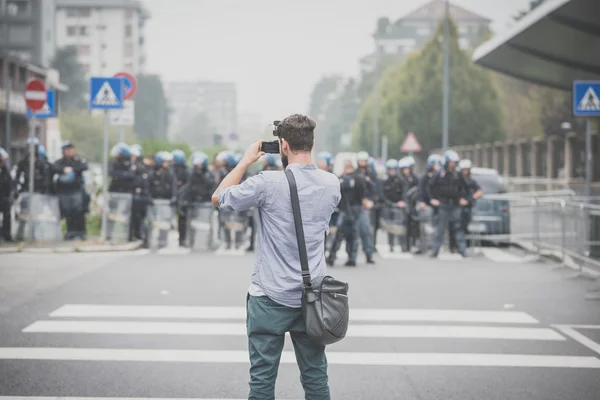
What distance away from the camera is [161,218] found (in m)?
18.5

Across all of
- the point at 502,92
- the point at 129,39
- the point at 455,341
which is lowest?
the point at 455,341

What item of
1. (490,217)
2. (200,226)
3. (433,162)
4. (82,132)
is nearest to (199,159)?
(200,226)

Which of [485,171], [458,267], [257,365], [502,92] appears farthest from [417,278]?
[502,92]

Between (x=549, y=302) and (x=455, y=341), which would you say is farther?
(x=549, y=302)

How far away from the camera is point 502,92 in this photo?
8100 centimetres

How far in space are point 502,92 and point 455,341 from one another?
246ft

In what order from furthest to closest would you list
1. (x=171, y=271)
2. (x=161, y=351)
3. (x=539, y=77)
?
(x=539, y=77)
(x=171, y=271)
(x=161, y=351)

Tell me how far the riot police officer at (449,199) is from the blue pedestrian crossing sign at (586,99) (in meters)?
3.02

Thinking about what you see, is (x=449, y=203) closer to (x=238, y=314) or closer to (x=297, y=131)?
(x=238, y=314)

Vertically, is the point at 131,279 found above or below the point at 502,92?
below

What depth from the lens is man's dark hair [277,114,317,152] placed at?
179 inches

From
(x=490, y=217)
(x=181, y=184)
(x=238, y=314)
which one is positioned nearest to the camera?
(x=238, y=314)

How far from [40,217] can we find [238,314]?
853 centimetres

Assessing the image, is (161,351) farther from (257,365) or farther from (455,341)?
(257,365)
